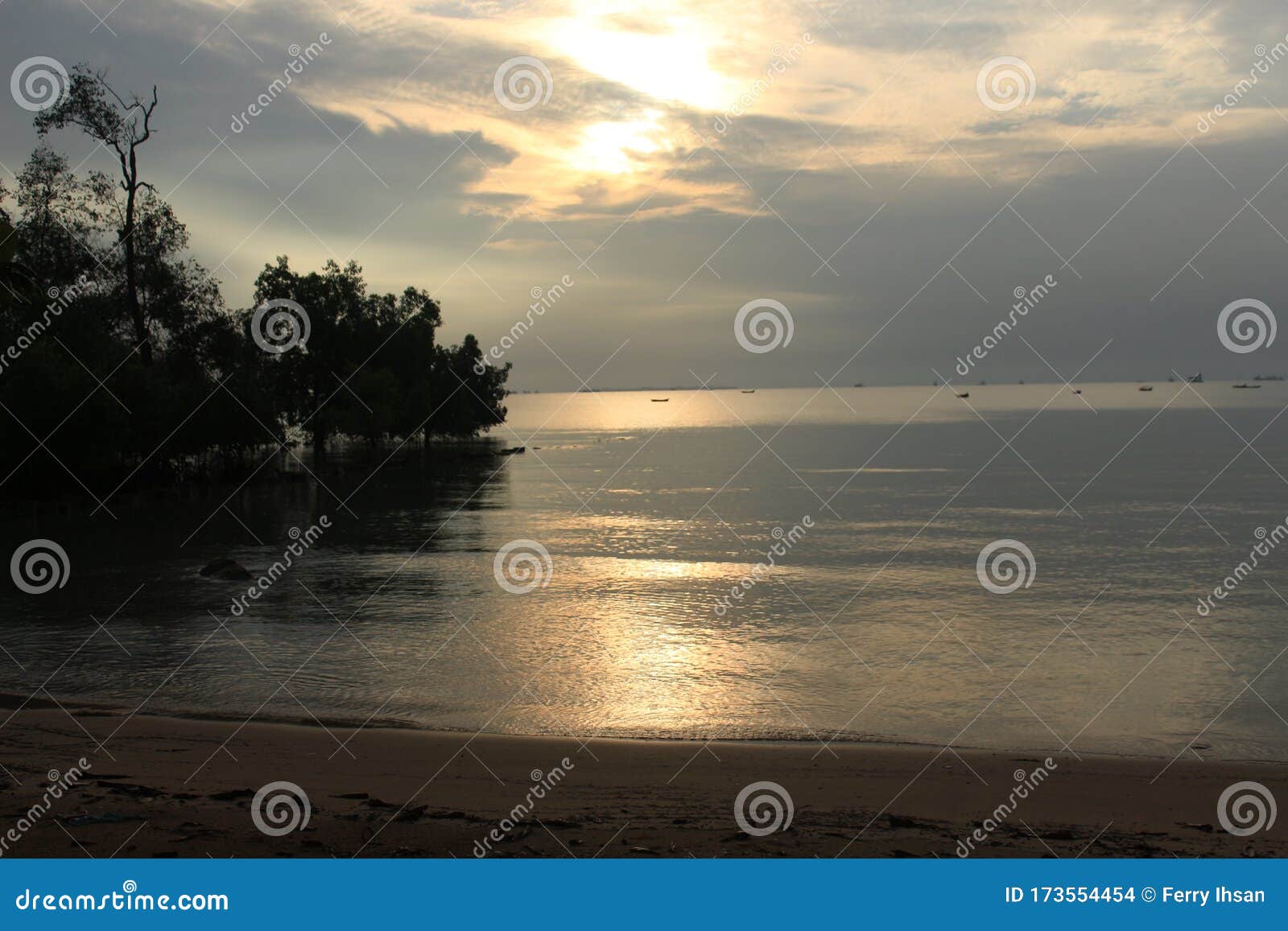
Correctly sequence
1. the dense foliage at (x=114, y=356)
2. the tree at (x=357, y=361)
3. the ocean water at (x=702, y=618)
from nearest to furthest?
1. the ocean water at (x=702, y=618)
2. the dense foliage at (x=114, y=356)
3. the tree at (x=357, y=361)

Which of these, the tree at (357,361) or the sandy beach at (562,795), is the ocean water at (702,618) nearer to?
the sandy beach at (562,795)

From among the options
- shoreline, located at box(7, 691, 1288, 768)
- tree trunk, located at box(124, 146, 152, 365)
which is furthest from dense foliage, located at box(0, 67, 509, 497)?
shoreline, located at box(7, 691, 1288, 768)

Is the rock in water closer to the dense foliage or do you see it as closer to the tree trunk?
the dense foliage

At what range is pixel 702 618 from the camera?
68.7ft

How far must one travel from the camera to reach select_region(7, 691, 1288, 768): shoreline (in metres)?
12.1

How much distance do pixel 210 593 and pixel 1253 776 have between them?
846 inches

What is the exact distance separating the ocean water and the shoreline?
16cm

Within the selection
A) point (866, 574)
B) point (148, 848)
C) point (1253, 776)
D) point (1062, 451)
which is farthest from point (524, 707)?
point (1062, 451)

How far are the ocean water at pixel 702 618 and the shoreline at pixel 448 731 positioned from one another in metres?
0.16

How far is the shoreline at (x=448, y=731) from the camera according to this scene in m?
12.1

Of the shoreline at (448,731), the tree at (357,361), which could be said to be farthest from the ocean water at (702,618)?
the tree at (357,361)

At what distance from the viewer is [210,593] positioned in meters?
22.9

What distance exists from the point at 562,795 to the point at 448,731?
362 centimetres

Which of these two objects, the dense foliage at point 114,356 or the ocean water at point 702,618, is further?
the dense foliage at point 114,356
